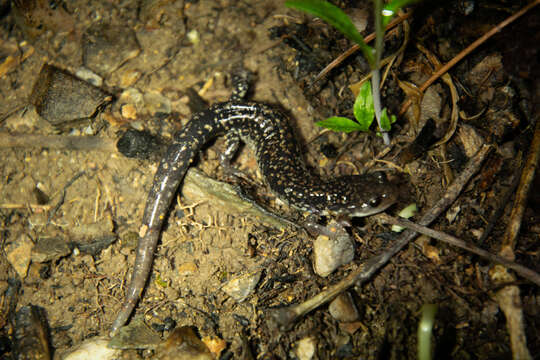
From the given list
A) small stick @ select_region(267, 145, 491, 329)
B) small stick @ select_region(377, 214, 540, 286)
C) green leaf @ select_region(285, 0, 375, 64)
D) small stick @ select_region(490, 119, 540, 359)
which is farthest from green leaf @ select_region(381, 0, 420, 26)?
small stick @ select_region(490, 119, 540, 359)

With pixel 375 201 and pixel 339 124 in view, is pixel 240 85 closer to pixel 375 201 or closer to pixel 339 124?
pixel 339 124

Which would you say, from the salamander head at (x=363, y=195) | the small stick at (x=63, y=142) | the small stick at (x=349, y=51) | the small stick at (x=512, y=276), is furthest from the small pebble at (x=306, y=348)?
the small stick at (x=63, y=142)

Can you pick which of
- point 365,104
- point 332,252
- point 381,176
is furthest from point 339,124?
point 332,252

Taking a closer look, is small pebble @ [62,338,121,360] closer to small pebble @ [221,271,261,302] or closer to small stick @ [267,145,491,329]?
small pebble @ [221,271,261,302]

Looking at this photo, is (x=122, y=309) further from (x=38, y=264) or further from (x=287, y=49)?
(x=287, y=49)

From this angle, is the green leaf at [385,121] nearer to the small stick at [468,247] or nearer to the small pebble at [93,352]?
the small stick at [468,247]

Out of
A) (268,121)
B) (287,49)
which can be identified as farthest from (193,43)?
(268,121)
